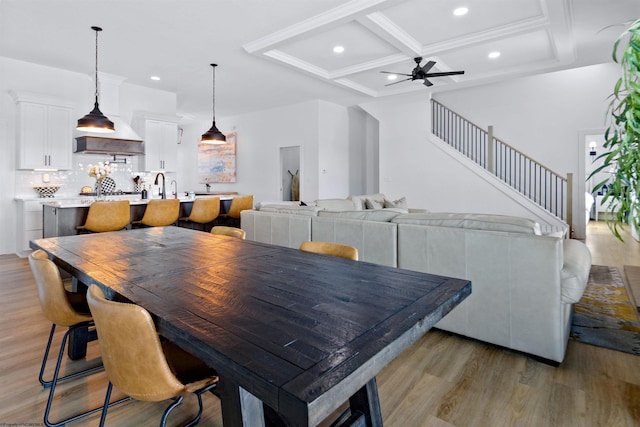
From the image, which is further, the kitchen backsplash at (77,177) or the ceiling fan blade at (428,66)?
the kitchen backsplash at (77,177)

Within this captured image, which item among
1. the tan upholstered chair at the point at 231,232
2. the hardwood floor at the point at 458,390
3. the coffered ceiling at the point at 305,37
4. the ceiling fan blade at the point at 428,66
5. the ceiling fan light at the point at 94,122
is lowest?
the hardwood floor at the point at 458,390

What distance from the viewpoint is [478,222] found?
243cm

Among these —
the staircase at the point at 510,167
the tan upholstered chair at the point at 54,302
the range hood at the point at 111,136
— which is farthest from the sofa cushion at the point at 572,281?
the range hood at the point at 111,136

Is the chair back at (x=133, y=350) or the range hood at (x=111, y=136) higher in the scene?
the range hood at (x=111, y=136)

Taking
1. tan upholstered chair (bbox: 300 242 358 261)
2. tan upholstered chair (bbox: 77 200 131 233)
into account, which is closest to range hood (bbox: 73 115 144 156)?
tan upholstered chair (bbox: 77 200 131 233)

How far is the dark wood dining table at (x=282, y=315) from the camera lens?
749 millimetres

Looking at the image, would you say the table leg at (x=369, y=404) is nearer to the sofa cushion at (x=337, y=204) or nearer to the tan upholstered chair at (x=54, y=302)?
the tan upholstered chair at (x=54, y=302)

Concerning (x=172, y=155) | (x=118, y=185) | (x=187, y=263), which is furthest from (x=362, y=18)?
(x=118, y=185)

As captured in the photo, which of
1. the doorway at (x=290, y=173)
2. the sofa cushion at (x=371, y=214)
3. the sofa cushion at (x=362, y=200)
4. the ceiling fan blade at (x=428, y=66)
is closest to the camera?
the sofa cushion at (x=371, y=214)

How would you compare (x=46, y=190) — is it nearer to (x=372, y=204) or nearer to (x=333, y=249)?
(x=372, y=204)

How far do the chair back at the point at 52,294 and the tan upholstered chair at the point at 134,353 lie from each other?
64 cm

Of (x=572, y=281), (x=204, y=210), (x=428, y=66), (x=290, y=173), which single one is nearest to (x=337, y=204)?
(x=204, y=210)

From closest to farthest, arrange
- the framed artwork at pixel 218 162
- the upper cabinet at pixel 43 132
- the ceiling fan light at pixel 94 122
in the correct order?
the ceiling fan light at pixel 94 122 < the upper cabinet at pixel 43 132 < the framed artwork at pixel 218 162

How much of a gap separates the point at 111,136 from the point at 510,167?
7990 millimetres
